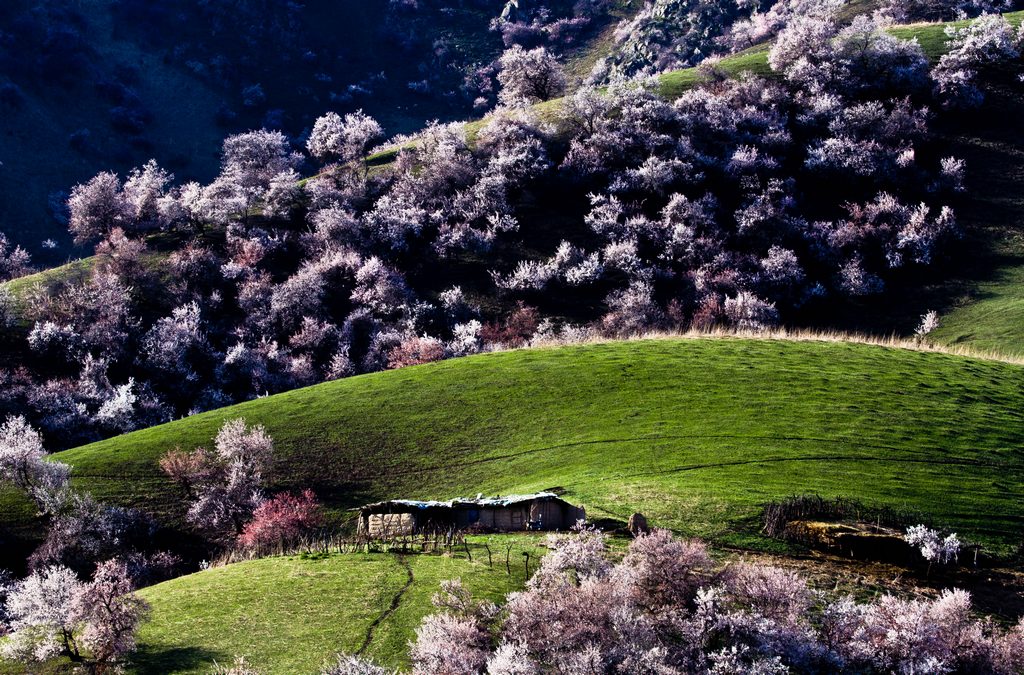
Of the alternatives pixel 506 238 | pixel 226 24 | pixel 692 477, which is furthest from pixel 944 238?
pixel 226 24

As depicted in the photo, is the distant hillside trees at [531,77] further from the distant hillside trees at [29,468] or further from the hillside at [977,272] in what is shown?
the distant hillside trees at [29,468]

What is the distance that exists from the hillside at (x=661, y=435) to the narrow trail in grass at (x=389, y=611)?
7.64 meters

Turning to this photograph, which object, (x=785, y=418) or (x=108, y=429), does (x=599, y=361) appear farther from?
(x=108, y=429)

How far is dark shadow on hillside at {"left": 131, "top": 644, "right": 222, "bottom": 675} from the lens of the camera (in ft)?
68.7

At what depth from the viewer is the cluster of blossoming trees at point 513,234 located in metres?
67.9

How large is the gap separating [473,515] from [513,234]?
54.0m

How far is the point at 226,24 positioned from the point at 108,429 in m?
131

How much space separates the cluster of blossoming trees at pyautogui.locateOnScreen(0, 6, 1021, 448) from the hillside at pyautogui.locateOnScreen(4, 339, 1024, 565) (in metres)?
18.8

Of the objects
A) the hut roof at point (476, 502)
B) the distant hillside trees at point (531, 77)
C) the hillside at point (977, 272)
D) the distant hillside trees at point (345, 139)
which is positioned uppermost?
the distant hillside trees at point (531, 77)

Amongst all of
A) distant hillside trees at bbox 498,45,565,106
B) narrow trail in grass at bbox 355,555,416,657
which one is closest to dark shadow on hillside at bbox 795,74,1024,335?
distant hillside trees at bbox 498,45,565,106

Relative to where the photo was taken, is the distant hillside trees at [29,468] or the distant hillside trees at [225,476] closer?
the distant hillside trees at [225,476]

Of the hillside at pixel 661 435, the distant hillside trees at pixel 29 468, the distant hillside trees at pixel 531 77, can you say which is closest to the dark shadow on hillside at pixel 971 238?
the hillside at pixel 661 435

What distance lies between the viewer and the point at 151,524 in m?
37.8

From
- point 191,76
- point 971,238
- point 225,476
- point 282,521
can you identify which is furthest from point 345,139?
point 191,76
